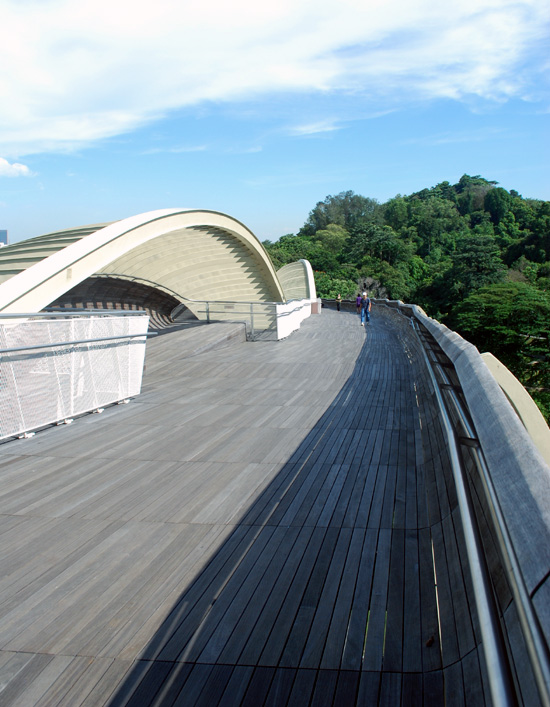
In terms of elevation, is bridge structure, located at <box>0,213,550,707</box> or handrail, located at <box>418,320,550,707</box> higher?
handrail, located at <box>418,320,550,707</box>

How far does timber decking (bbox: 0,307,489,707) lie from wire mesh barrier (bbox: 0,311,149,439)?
44 cm

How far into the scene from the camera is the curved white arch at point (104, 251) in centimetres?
956

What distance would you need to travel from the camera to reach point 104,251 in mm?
11711

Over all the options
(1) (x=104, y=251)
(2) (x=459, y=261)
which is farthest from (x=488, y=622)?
(2) (x=459, y=261)

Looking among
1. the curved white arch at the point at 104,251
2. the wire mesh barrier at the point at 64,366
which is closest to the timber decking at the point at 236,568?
the wire mesh barrier at the point at 64,366

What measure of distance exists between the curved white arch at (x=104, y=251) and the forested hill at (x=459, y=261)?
21017 mm

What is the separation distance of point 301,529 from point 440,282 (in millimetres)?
64636

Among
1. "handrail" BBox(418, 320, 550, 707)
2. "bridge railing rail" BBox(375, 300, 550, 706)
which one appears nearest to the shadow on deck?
"bridge railing rail" BBox(375, 300, 550, 706)

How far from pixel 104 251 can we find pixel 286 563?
31.9ft

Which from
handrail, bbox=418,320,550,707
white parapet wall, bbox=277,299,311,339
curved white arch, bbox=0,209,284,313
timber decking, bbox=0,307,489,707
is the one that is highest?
curved white arch, bbox=0,209,284,313

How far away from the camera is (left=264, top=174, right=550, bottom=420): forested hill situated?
37938 millimetres

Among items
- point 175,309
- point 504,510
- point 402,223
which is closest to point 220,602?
point 504,510

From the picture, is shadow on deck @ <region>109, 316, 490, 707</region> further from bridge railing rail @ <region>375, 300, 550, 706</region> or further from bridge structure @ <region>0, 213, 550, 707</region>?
bridge railing rail @ <region>375, 300, 550, 706</region>

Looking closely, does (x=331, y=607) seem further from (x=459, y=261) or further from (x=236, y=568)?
(x=459, y=261)
